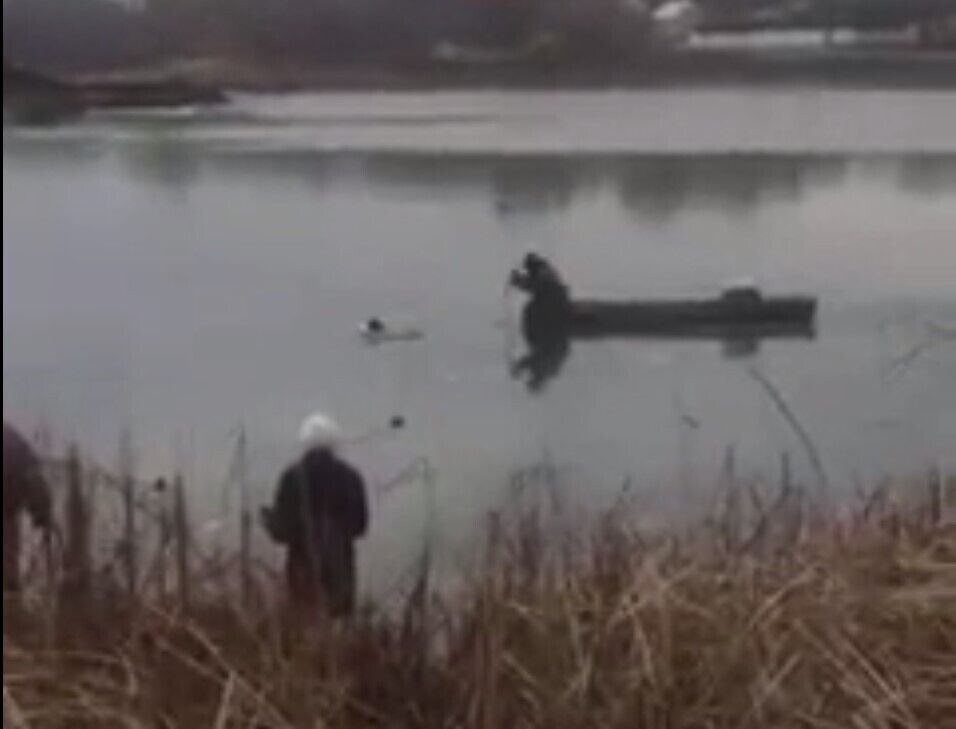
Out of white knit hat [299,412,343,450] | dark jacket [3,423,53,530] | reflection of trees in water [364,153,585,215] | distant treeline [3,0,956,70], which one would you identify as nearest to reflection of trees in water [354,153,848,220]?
reflection of trees in water [364,153,585,215]

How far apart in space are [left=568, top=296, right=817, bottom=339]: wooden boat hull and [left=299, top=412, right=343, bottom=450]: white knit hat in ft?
0.73

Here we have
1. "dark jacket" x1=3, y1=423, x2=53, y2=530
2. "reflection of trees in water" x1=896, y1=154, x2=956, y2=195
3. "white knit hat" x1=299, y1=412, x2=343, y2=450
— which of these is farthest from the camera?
"reflection of trees in water" x1=896, y1=154, x2=956, y2=195

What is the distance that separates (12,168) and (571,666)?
695 mm

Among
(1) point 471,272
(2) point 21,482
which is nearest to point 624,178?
(1) point 471,272

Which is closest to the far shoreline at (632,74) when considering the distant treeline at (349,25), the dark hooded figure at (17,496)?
the distant treeline at (349,25)

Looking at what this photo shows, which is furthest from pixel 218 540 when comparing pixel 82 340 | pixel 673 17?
pixel 673 17

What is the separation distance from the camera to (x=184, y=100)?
70.7 inches

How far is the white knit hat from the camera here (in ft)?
6.04

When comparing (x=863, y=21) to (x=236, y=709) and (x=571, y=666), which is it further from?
(x=236, y=709)

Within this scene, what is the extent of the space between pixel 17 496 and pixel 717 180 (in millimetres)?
749

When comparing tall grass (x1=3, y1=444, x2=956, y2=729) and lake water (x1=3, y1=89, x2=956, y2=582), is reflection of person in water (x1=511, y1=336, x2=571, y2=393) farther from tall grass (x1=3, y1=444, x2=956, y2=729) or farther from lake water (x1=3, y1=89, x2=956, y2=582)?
tall grass (x1=3, y1=444, x2=956, y2=729)

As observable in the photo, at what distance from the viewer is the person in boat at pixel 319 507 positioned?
1.85 m

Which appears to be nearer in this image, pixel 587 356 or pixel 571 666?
pixel 587 356

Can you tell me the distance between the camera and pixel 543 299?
1.86m
